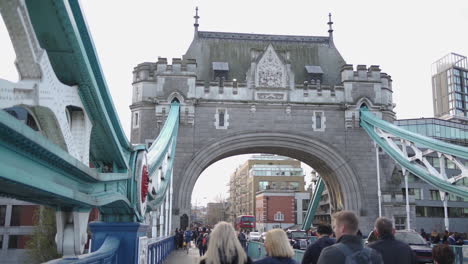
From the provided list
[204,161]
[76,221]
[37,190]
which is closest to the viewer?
[37,190]

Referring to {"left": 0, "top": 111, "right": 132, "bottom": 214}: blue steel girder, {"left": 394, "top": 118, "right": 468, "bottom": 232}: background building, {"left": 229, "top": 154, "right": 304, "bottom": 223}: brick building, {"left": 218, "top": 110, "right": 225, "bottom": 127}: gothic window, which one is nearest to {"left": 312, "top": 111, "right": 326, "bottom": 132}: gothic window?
{"left": 218, "top": 110, "right": 225, "bottom": 127}: gothic window

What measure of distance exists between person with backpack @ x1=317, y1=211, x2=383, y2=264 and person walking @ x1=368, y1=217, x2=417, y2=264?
88cm

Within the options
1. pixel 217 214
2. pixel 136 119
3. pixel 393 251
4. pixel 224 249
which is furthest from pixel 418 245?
pixel 217 214

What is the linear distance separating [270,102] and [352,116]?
3.44 meters

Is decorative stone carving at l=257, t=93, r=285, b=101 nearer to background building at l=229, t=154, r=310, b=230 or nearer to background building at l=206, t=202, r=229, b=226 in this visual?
background building at l=229, t=154, r=310, b=230

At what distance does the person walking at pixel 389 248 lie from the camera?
4184mm

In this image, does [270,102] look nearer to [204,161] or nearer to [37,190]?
[204,161]

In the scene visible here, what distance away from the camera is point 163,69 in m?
20.3

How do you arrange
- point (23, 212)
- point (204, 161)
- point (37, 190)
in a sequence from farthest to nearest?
point (23, 212) < point (204, 161) < point (37, 190)

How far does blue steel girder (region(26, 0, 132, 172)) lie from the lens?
3.81 m

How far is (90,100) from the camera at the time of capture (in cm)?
484

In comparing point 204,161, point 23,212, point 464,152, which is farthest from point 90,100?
→ point 23,212

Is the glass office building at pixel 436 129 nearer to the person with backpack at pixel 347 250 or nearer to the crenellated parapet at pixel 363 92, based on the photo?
the crenellated parapet at pixel 363 92

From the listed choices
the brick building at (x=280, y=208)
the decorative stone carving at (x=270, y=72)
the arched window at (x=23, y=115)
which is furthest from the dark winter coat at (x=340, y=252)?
the brick building at (x=280, y=208)
